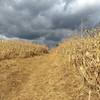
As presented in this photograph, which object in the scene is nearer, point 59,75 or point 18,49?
point 59,75

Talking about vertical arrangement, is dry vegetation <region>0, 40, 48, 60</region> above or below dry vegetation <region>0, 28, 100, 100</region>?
above

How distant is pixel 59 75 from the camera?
15914 millimetres

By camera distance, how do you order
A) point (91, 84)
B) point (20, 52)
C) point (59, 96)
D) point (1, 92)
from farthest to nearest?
point (20, 52), point (1, 92), point (59, 96), point (91, 84)

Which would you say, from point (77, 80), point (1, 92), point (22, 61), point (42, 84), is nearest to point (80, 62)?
point (77, 80)

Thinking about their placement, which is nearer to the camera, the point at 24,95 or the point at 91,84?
the point at 91,84

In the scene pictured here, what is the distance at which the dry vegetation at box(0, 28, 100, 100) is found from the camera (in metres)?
13.5

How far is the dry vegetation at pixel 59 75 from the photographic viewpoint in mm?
13469

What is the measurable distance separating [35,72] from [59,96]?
3477 millimetres

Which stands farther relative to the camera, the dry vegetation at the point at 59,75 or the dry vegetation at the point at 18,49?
the dry vegetation at the point at 18,49

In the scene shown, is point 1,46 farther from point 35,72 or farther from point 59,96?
point 59,96

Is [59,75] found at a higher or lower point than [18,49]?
lower

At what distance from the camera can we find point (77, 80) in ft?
48.5

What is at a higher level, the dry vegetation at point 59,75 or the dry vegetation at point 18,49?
the dry vegetation at point 18,49

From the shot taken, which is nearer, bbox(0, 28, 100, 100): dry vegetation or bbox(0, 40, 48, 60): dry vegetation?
bbox(0, 28, 100, 100): dry vegetation
